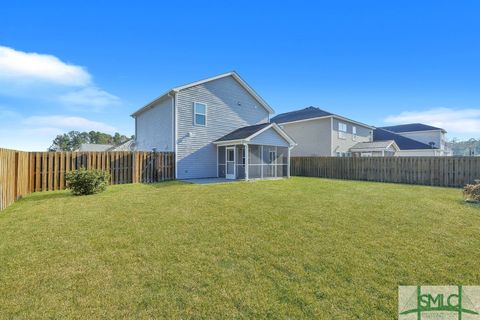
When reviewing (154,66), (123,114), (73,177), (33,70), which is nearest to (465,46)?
(154,66)

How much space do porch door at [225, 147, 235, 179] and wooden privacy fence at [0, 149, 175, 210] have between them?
3896 mm

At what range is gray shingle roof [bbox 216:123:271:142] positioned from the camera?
51.6ft

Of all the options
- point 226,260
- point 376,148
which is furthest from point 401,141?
point 226,260

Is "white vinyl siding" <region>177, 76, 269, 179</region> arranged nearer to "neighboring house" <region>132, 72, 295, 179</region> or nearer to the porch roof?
"neighboring house" <region>132, 72, 295, 179</region>

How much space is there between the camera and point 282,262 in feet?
12.1

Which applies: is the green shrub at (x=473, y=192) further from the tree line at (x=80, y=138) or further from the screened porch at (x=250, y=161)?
the tree line at (x=80, y=138)

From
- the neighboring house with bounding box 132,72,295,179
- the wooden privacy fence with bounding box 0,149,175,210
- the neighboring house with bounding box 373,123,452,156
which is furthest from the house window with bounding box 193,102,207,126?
the neighboring house with bounding box 373,123,452,156

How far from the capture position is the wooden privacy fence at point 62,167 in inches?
308

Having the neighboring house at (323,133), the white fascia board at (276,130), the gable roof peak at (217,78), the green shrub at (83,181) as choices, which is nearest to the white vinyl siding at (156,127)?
the gable roof peak at (217,78)

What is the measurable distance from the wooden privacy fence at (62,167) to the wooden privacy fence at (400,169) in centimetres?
1269

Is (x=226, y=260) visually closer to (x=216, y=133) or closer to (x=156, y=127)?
(x=216, y=133)

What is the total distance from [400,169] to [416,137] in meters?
30.6

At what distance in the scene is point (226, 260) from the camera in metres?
3.77

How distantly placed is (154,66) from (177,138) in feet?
19.5
